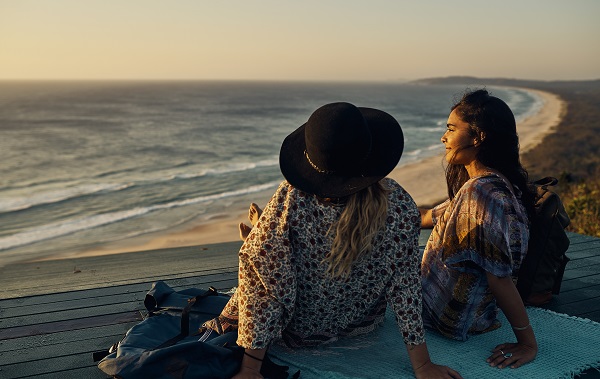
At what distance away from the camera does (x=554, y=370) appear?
102 inches

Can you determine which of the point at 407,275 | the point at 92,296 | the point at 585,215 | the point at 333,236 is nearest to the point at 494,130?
the point at 407,275

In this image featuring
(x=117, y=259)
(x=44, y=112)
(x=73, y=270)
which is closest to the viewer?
(x=73, y=270)

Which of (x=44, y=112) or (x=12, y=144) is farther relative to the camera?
(x=44, y=112)

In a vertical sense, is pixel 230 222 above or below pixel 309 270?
below

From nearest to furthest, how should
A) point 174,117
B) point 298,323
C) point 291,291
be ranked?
1. point 291,291
2. point 298,323
3. point 174,117

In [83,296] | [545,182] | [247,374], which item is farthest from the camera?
[83,296]

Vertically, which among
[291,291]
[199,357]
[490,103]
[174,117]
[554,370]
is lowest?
[174,117]

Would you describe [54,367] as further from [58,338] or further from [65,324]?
[65,324]

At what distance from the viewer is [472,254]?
2.62 meters

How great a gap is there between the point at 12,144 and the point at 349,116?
3637 cm

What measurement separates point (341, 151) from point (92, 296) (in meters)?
2.33

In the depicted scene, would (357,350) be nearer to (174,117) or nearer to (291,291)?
(291,291)

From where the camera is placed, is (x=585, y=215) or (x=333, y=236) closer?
(x=333, y=236)

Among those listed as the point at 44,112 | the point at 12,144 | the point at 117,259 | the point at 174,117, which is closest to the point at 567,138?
the point at 117,259
